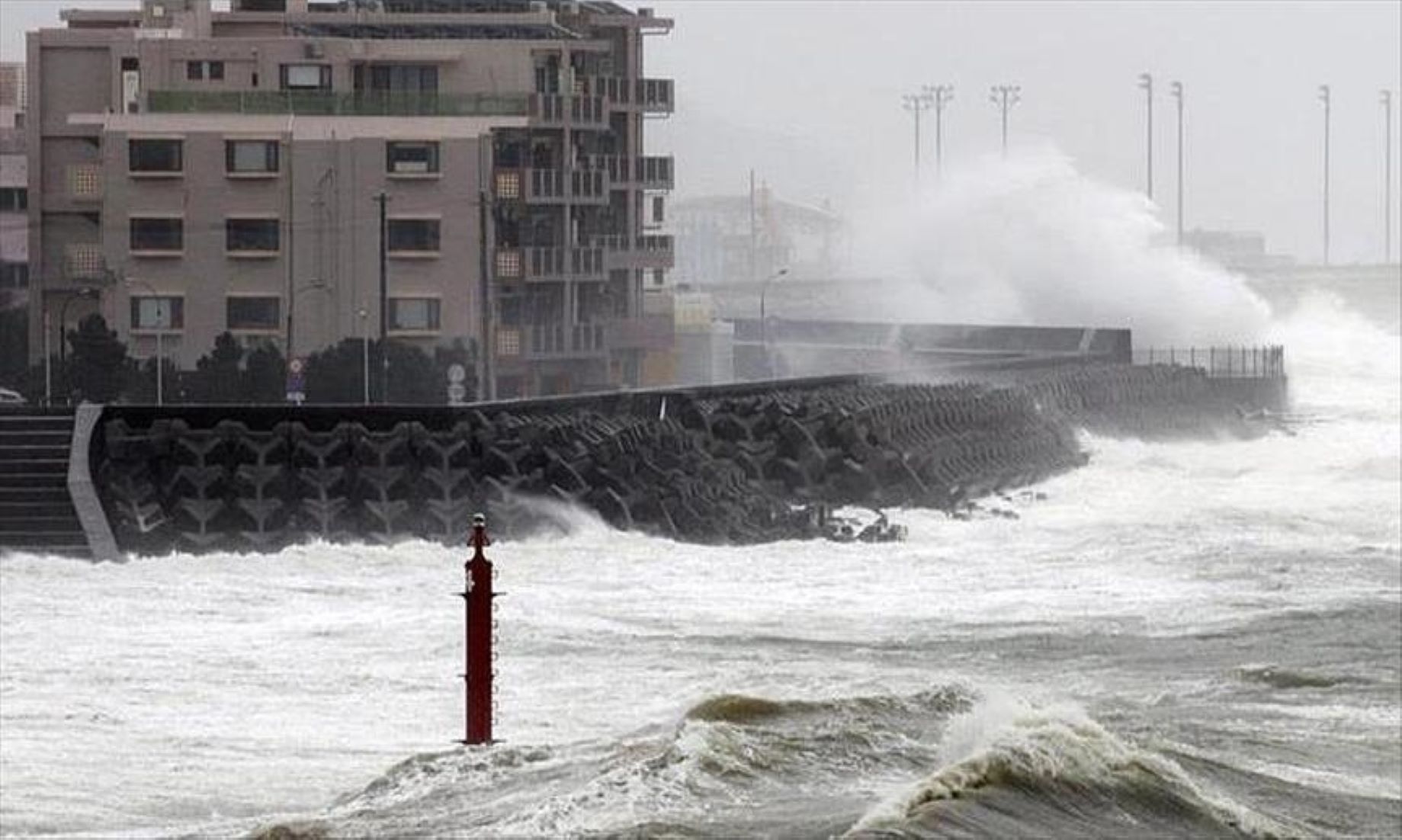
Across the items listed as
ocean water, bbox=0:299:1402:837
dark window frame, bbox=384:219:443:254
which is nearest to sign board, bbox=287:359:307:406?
dark window frame, bbox=384:219:443:254

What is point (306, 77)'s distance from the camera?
41.1 metres

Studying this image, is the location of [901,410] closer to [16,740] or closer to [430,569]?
[430,569]

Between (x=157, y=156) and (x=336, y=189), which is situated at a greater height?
(x=157, y=156)

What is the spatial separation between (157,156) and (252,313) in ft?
6.45

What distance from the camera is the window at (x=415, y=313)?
129ft

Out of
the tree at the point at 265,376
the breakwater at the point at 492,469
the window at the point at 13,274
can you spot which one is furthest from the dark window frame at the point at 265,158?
the breakwater at the point at 492,469

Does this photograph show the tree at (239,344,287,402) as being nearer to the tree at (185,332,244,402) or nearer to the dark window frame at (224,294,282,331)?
the tree at (185,332,244,402)

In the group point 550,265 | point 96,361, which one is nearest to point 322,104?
point 550,265

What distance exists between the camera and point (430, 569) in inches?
856

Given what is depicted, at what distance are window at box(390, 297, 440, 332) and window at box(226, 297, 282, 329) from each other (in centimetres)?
126

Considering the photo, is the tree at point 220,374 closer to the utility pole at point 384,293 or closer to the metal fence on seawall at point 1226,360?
the utility pole at point 384,293

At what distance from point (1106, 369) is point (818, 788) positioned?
3907cm

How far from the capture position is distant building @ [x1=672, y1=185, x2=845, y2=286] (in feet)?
267

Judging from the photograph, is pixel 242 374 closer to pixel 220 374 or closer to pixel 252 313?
pixel 220 374
